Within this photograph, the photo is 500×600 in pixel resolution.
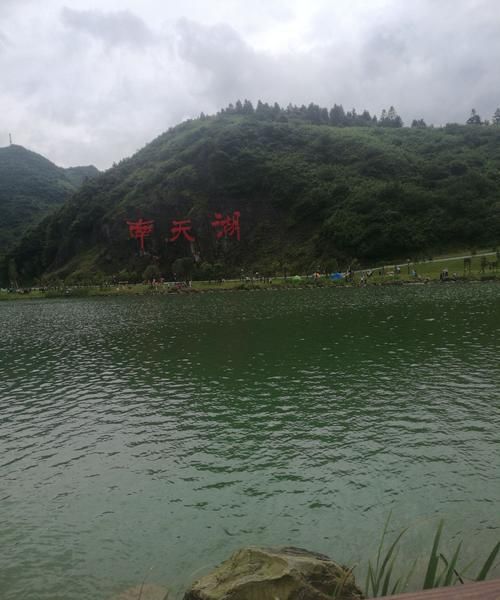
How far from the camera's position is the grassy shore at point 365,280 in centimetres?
9288

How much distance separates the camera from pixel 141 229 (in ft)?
523

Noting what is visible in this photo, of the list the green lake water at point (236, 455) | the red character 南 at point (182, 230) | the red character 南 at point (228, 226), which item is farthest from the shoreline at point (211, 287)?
the green lake water at point (236, 455)

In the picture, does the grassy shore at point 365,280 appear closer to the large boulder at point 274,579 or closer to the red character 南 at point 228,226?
the red character 南 at point 228,226

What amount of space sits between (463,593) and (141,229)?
162675mm

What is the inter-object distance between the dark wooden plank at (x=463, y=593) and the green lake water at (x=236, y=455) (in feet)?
29.7

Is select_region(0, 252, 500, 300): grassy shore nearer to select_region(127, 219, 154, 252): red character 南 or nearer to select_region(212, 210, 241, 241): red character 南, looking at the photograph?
select_region(127, 219, 154, 252): red character 南

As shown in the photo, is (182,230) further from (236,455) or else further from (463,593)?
(463,593)

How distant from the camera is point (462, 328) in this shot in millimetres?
40688

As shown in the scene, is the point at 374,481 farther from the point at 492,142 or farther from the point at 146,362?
the point at 492,142

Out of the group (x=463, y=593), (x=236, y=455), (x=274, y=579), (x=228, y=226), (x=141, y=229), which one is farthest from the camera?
(x=228, y=226)

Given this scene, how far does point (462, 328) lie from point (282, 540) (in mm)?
33484

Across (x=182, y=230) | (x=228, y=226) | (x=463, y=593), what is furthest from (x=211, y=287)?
(x=463, y=593)

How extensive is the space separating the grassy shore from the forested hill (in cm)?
1454

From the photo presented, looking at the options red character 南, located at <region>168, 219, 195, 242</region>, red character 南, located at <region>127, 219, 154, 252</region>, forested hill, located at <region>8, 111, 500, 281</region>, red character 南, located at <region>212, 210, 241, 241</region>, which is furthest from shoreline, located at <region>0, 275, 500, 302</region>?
red character 南, located at <region>212, 210, 241, 241</region>
